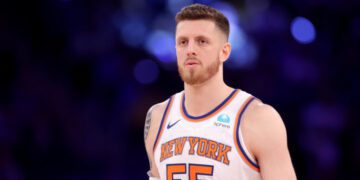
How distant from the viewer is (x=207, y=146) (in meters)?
3.14

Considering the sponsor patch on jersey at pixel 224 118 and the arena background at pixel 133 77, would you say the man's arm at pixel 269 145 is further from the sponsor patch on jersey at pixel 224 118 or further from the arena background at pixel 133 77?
the arena background at pixel 133 77

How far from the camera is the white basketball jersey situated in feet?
9.96

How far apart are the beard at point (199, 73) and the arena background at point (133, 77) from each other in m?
3.83

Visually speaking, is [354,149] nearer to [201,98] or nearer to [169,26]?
[169,26]

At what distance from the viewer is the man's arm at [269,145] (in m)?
2.92

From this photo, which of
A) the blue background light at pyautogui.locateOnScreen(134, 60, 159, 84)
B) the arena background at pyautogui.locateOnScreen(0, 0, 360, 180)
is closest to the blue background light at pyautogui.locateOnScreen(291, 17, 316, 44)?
the arena background at pyautogui.locateOnScreen(0, 0, 360, 180)

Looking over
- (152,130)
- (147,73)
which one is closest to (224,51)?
(152,130)

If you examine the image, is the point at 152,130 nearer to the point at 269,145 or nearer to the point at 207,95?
the point at 207,95

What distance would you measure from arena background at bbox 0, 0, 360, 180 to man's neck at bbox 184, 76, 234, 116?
147 inches

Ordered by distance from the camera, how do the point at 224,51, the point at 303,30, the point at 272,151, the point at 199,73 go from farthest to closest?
the point at 303,30, the point at 224,51, the point at 199,73, the point at 272,151

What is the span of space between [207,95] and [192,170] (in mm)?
523

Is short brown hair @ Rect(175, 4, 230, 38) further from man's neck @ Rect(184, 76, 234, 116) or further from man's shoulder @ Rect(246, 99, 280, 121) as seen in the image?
man's shoulder @ Rect(246, 99, 280, 121)

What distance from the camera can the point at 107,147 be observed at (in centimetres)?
696

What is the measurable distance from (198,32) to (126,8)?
4.27 m
